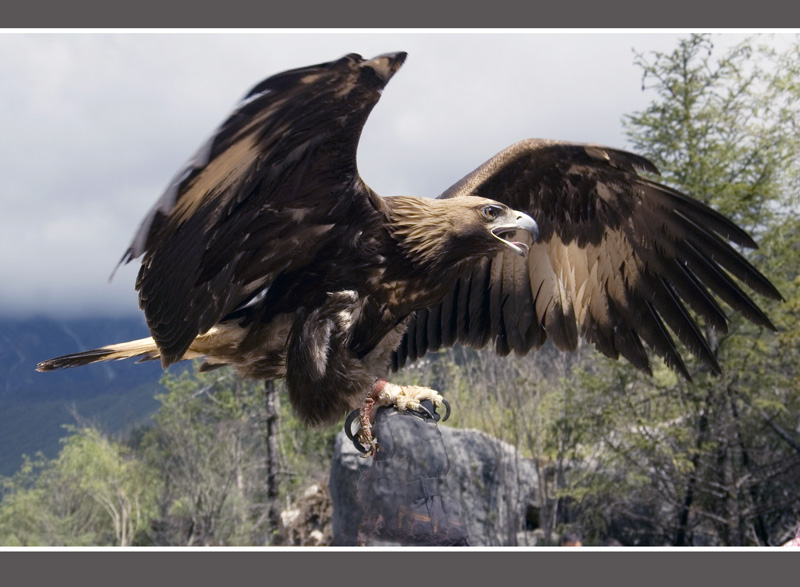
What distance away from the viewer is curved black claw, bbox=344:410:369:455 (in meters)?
3.09

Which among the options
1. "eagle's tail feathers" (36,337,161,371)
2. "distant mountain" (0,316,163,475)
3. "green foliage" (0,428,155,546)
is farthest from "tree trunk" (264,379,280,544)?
"eagle's tail feathers" (36,337,161,371)

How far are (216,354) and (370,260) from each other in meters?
1.02

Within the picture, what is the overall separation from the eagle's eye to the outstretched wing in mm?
526

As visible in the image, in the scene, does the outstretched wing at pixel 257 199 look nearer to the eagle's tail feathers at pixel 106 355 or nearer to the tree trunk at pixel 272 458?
the eagle's tail feathers at pixel 106 355

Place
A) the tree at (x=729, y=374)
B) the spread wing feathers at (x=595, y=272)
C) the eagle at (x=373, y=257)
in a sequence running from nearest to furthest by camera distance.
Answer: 1. the eagle at (x=373, y=257)
2. the spread wing feathers at (x=595, y=272)
3. the tree at (x=729, y=374)

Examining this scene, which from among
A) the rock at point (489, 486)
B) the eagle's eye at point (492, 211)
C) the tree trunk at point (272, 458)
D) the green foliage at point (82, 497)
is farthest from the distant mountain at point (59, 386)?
the rock at point (489, 486)

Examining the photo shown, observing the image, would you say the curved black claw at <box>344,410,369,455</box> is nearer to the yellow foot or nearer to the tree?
the yellow foot

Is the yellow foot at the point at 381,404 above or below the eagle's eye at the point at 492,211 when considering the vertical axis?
below

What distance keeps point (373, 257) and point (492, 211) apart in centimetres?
60

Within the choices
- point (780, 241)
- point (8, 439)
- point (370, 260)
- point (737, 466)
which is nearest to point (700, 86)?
point (780, 241)

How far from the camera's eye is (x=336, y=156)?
114 inches

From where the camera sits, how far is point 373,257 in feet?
10.7

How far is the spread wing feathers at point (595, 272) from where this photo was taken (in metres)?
3.84

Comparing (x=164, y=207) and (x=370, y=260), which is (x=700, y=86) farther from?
(x=164, y=207)
